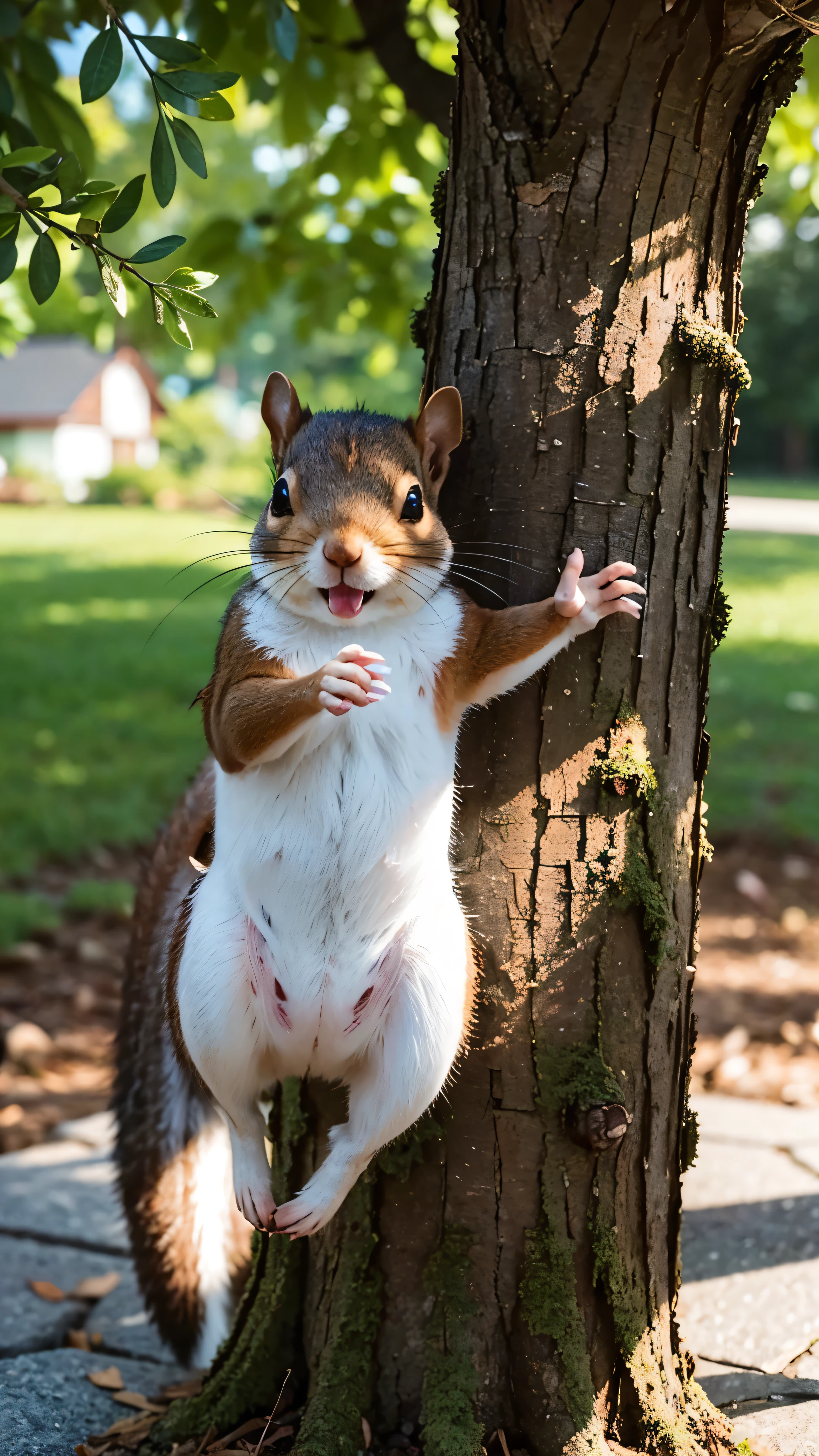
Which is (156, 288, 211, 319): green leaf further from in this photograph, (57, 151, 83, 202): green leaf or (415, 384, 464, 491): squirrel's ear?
(415, 384, 464, 491): squirrel's ear

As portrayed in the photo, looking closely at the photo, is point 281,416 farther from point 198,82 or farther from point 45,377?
point 45,377

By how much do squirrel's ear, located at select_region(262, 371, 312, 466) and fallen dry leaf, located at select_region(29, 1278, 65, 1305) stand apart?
195cm

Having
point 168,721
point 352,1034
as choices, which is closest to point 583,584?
point 352,1034

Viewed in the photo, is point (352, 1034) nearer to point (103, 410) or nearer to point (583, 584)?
point (583, 584)

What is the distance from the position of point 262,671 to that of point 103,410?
35.3m

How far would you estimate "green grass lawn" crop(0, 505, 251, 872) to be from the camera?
18.3ft

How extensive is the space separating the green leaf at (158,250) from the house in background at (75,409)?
3050 cm

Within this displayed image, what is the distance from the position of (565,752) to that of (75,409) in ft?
112

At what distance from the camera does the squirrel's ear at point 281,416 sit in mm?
1507

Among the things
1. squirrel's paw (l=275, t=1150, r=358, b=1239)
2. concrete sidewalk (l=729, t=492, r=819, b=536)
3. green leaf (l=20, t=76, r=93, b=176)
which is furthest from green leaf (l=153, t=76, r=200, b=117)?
concrete sidewalk (l=729, t=492, r=819, b=536)

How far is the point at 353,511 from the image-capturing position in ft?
4.50

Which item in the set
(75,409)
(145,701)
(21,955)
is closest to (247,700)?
(21,955)

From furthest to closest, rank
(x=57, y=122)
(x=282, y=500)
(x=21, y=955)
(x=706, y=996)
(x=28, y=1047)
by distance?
(x=21, y=955) < (x=706, y=996) < (x=28, y=1047) < (x=57, y=122) < (x=282, y=500)

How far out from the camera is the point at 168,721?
23.4 ft
